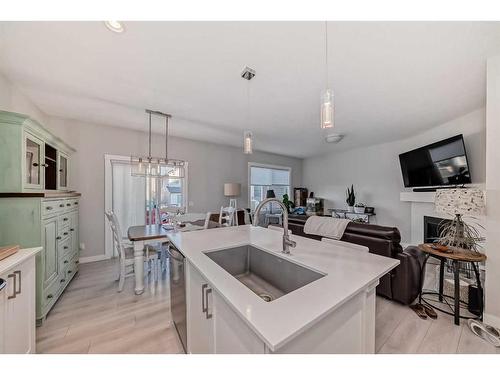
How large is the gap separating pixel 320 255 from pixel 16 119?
279 centimetres

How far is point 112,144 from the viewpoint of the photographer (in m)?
3.61

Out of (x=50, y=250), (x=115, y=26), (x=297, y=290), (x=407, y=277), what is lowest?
(x=407, y=277)

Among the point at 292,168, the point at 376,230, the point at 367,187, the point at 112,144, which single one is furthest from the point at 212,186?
the point at 367,187

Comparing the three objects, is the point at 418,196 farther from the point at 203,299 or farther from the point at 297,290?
the point at 203,299

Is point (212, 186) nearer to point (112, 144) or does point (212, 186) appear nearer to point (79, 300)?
point (112, 144)

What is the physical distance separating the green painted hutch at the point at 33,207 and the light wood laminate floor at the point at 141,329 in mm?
266

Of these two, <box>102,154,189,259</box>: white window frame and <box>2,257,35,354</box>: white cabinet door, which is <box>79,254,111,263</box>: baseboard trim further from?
<box>2,257,35,354</box>: white cabinet door

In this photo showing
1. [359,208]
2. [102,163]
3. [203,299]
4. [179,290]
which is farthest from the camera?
[359,208]

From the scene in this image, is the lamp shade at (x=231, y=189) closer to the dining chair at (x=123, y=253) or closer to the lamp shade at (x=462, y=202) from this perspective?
the dining chair at (x=123, y=253)

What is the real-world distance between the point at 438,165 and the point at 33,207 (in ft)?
17.7

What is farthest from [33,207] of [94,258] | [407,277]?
[407,277]

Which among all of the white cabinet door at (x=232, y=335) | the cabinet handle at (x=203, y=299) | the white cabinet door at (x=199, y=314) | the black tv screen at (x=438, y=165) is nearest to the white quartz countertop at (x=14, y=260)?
the white cabinet door at (x=199, y=314)

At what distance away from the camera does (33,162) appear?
2.00 m
